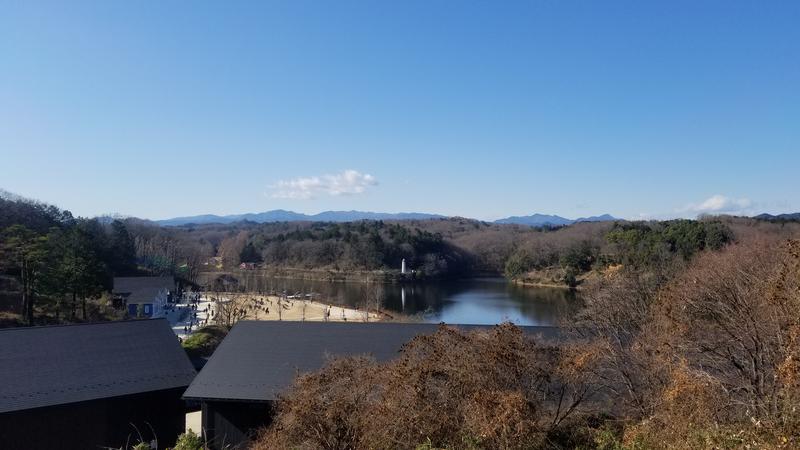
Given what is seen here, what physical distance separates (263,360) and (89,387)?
8.86 feet

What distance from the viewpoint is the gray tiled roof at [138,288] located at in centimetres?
2389

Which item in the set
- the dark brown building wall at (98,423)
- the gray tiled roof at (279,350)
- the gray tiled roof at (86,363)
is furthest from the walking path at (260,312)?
the gray tiled roof at (279,350)

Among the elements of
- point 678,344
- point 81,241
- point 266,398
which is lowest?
point 266,398

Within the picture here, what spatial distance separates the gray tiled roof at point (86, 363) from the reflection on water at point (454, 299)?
13855mm

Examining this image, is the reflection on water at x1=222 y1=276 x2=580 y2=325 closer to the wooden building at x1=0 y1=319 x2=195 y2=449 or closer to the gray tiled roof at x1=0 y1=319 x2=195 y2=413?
the gray tiled roof at x1=0 y1=319 x2=195 y2=413

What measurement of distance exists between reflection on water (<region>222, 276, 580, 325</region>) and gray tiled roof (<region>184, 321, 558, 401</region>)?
1261cm

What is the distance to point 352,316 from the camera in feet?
79.6

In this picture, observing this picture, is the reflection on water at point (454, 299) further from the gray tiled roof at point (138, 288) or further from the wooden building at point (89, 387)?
the wooden building at point (89, 387)

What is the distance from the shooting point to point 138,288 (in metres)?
24.6

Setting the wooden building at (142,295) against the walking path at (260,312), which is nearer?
the walking path at (260,312)

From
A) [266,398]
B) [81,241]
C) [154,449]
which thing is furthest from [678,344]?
[81,241]

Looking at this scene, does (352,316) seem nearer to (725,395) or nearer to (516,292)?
(516,292)

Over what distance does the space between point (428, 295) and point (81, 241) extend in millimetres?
20877

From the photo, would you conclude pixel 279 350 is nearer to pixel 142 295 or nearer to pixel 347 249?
pixel 142 295
